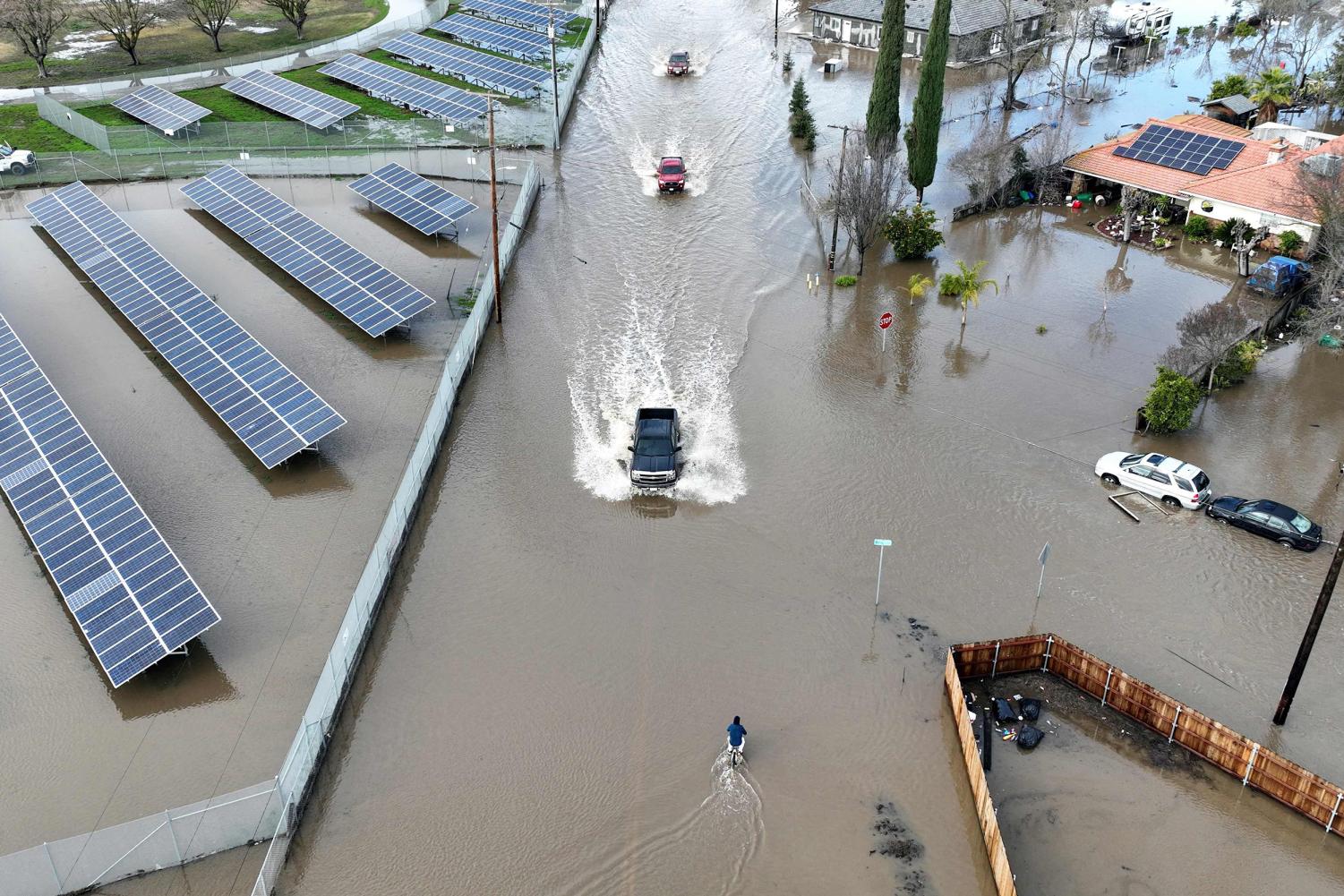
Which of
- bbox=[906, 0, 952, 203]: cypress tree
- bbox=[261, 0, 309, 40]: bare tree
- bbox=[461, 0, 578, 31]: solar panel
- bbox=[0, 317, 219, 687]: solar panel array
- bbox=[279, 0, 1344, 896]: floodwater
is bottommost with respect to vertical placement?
bbox=[279, 0, 1344, 896]: floodwater

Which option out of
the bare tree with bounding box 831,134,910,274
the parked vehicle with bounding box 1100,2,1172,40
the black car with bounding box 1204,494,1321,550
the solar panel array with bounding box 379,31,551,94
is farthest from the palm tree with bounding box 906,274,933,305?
the parked vehicle with bounding box 1100,2,1172,40

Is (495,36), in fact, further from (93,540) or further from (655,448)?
(93,540)

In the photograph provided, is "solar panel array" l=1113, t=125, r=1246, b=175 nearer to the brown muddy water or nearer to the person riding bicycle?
the brown muddy water

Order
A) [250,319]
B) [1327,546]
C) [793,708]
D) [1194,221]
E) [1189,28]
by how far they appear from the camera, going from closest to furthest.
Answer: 1. [793,708]
2. [1327,546]
3. [250,319]
4. [1194,221]
5. [1189,28]

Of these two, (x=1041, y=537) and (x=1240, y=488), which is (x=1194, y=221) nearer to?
(x=1240, y=488)

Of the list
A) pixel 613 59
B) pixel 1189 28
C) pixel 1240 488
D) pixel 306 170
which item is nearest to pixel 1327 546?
pixel 1240 488

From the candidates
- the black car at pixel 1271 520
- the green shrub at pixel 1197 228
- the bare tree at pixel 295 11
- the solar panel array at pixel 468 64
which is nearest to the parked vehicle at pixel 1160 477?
the black car at pixel 1271 520

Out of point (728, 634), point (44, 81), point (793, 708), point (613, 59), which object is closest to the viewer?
point (793, 708)
